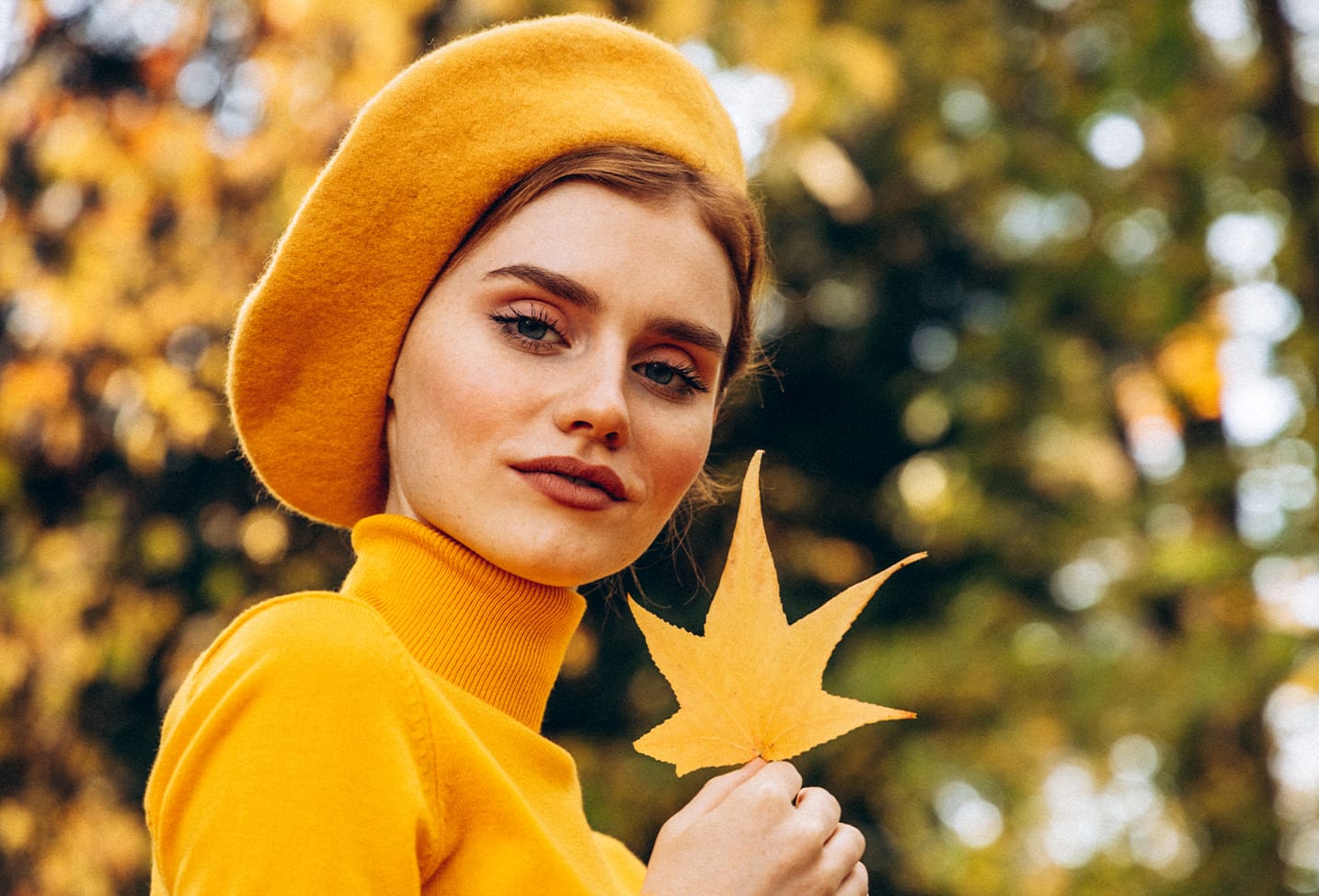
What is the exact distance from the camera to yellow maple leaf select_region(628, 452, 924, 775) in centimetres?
130

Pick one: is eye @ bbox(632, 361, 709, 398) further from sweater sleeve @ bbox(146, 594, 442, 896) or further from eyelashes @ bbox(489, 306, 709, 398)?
sweater sleeve @ bbox(146, 594, 442, 896)

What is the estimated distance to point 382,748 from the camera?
3.62 feet

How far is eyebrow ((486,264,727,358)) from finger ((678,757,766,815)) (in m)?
0.44

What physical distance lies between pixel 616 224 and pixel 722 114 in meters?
0.33

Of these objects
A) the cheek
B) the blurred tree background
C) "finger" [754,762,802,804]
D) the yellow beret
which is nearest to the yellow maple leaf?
"finger" [754,762,802,804]

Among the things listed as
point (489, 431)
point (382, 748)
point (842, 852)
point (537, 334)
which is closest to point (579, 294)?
point (537, 334)

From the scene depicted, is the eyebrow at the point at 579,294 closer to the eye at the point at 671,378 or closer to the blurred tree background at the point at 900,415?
the eye at the point at 671,378

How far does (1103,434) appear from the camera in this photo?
7.75 meters

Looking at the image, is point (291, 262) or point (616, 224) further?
→ point (291, 262)

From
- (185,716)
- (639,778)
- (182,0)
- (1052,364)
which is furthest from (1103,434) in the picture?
(185,716)

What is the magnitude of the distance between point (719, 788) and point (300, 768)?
415 millimetres

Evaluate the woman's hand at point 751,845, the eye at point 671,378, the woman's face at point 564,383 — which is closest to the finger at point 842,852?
the woman's hand at point 751,845

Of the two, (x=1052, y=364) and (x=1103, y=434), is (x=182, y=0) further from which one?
(x=1103, y=434)

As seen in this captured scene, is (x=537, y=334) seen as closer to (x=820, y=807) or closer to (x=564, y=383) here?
(x=564, y=383)
